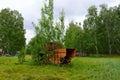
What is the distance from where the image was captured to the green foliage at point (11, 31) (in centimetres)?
6231

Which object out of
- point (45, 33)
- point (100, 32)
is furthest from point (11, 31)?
point (45, 33)

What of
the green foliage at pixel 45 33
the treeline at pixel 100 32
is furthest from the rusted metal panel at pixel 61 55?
the treeline at pixel 100 32

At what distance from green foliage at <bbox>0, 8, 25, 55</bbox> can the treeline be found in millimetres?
11867

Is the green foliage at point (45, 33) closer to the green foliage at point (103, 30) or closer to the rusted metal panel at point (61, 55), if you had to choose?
the rusted metal panel at point (61, 55)

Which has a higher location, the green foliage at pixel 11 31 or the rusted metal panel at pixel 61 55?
the green foliage at pixel 11 31

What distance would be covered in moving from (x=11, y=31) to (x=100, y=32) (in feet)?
66.5

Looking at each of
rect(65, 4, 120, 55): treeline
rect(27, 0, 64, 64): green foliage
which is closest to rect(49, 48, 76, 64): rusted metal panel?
rect(27, 0, 64, 64): green foliage

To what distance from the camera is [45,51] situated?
2161cm

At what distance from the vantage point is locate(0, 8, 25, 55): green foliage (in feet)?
204

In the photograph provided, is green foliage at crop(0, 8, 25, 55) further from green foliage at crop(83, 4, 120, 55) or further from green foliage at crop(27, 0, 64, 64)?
green foliage at crop(27, 0, 64, 64)

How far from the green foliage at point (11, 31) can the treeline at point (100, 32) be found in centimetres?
1187

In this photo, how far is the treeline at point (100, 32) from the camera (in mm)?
61688

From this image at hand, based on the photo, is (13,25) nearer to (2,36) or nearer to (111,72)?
(2,36)

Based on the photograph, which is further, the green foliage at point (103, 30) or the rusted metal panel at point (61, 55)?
the green foliage at point (103, 30)
